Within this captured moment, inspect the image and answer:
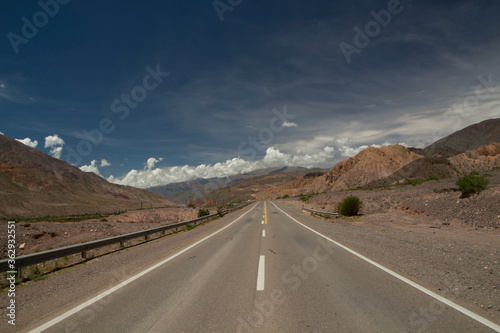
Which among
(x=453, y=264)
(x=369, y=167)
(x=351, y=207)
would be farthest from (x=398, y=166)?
(x=453, y=264)

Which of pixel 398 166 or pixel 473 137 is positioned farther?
pixel 473 137

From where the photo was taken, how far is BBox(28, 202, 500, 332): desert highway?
391 centimetres

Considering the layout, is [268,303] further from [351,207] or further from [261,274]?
[351,207]

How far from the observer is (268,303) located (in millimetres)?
4785

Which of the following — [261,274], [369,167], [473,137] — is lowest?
[261,274]

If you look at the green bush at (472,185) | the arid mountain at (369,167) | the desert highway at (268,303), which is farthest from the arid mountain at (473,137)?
the desert highway at (268,303)

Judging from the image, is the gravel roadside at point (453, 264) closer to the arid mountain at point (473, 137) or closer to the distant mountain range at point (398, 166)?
the distant mountain range at point (398, 166)

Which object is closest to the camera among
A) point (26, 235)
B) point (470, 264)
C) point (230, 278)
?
point (230, 278)

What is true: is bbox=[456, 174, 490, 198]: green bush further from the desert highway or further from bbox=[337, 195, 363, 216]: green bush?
the desert highway

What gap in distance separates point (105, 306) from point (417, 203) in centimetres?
2727

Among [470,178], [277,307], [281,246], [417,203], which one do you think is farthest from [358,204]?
[277,307]

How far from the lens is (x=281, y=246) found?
35.3ft

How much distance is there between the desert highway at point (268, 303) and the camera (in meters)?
3.91

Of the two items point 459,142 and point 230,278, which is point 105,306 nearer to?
point 230,278
